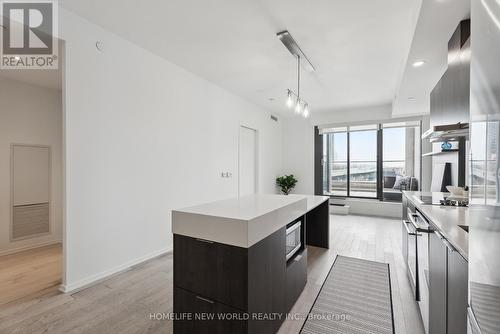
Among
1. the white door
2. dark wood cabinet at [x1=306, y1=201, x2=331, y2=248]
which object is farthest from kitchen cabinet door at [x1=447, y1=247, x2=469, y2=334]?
the white door

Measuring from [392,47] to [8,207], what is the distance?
6.06 metres

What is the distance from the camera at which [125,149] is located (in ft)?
9.62

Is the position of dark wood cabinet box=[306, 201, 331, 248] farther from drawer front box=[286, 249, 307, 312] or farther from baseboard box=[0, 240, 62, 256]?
baseboard box=[0, 240, 62, 256]

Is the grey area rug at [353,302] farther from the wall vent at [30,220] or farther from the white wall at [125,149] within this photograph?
the wall vent at [30,220]

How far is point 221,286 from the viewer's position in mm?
1452

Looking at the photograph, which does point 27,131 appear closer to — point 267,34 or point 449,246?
point 267,34

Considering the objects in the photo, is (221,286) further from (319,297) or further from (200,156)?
(200,156)

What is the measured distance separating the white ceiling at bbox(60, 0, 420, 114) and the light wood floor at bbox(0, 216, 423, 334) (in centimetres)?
268

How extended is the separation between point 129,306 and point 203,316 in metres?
1.05

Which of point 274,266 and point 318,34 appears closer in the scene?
point 274,266

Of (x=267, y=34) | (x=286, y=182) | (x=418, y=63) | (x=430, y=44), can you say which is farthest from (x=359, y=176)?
(x=267, y=34)

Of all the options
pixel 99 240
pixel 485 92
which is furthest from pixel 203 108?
pixel 485 92

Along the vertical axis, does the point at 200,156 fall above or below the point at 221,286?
above

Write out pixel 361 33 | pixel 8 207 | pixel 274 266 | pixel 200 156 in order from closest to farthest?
pixel 274 266 < pixel 361 33 < pixel 8 207 < pixel 200 156
